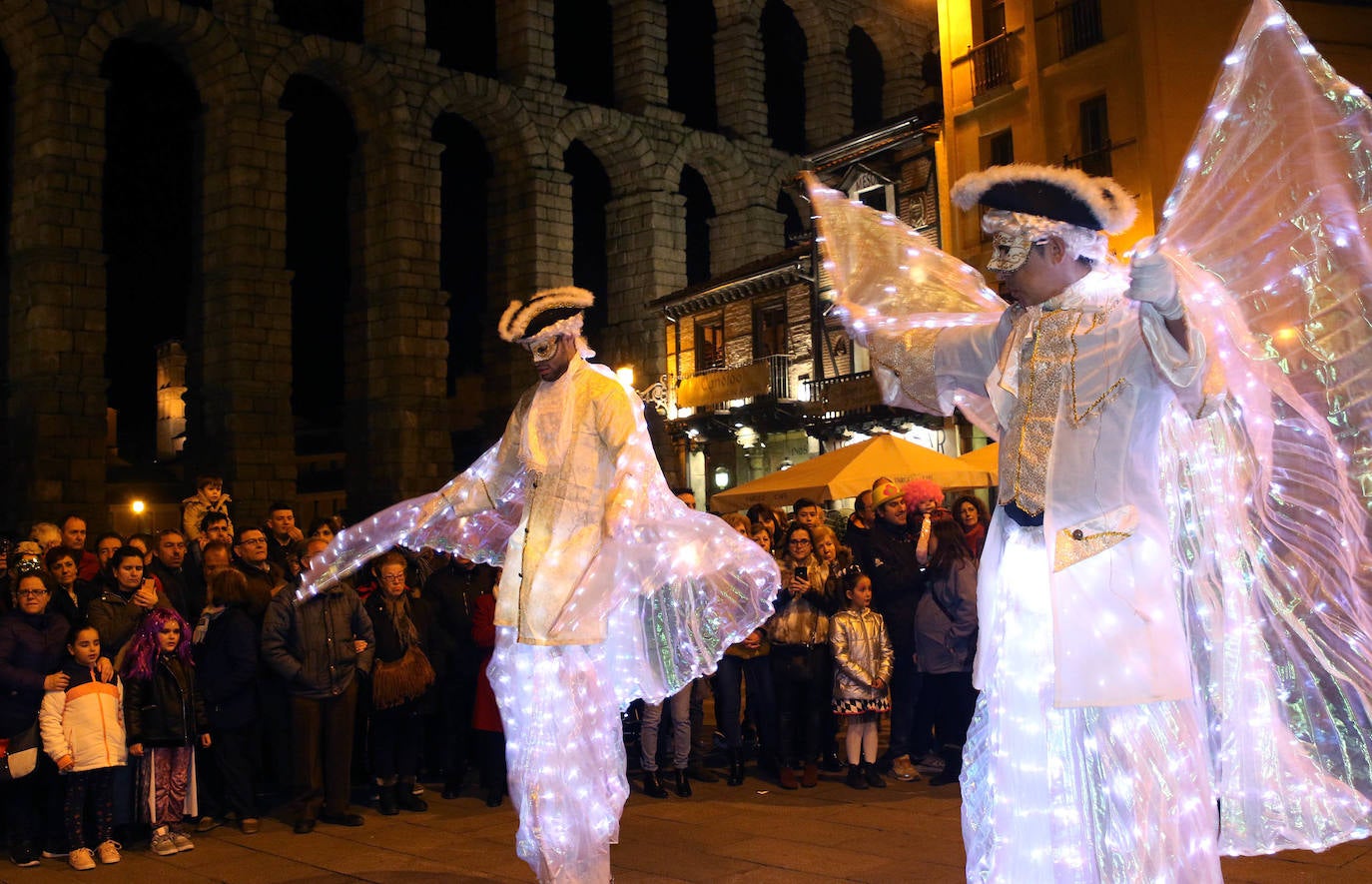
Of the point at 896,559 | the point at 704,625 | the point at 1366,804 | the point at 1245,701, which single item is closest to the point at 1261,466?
the point at 1245,701

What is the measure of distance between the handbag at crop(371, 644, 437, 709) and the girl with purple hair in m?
1.15

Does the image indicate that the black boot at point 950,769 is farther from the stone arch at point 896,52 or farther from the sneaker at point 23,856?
the stone arch at point 896,52

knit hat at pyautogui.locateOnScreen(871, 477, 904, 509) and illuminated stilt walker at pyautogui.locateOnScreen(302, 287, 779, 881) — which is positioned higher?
knit hat at pyautogui.locateOnScreen(871, 477, 904, 509)

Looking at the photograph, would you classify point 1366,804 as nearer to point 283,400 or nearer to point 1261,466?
point 1261,466

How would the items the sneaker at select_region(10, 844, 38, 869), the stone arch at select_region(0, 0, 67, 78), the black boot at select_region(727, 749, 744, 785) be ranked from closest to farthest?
1. the sneaker at select_region(10, 844, 38, 869)
2. the black boot at select_region(727, 749, 744, 785)
3. the stone arch at select_region(0, 0, 67, 78)

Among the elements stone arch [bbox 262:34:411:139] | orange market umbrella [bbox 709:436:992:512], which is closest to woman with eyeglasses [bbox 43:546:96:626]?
orange market umbrella [bbox 709:436:992:512]

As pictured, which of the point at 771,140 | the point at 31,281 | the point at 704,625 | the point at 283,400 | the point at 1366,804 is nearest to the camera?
the point at 1366,804

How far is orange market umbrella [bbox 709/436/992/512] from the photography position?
13000 millimetres

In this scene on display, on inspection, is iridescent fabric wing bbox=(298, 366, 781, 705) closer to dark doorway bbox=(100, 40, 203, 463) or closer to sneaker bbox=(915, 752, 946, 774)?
sneaker bbox=(915, 752, 946, 774)

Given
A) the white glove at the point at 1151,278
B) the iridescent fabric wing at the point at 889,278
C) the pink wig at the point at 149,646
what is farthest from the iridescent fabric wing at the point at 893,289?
the pink wig at the point at 149,646

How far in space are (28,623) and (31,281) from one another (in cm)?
2056

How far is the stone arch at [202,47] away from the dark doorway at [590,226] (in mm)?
11871

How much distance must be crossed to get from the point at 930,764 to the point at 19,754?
593 cm

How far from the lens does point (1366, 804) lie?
3682 mm
